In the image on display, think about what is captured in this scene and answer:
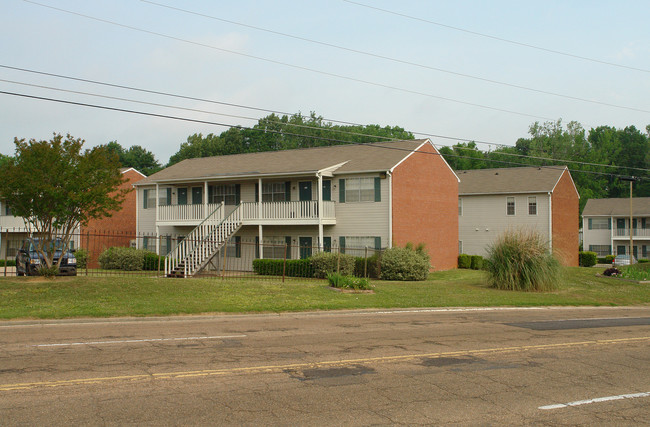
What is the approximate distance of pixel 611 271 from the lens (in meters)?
30.8

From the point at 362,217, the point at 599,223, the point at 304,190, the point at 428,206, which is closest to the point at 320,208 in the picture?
the point at 362,217

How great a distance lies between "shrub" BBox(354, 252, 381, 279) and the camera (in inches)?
1125

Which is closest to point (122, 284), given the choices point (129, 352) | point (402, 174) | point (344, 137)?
point (129, 352)

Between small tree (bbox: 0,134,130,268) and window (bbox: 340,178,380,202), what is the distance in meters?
14.8

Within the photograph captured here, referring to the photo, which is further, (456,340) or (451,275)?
(451,275)

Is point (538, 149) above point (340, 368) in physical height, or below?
above

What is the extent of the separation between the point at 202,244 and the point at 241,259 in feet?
18.3

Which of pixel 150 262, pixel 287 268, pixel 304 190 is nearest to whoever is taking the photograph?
pixel 287 268

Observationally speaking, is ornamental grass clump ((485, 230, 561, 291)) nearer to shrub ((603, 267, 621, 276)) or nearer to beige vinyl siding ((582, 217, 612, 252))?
shrub ((603, 267, 621, 276))

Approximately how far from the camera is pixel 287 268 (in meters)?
29.3

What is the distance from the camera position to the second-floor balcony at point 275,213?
3167 centimetres

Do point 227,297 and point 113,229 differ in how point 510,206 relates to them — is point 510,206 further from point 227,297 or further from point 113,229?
point 227,297

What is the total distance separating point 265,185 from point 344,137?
1669 inches

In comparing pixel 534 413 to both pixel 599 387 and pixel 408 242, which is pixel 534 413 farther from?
pixel 408 242
